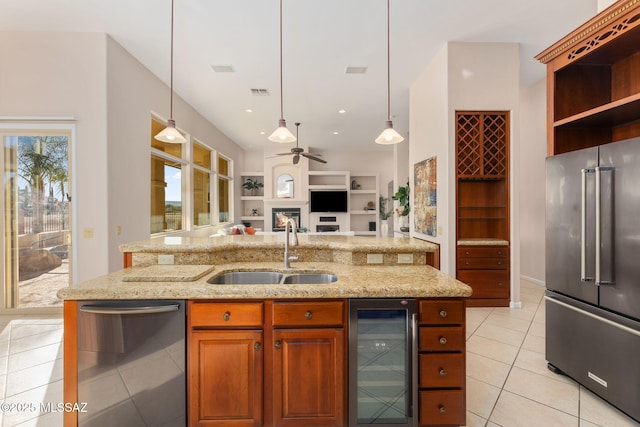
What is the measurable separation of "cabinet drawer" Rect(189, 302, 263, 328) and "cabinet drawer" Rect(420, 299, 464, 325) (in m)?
0.89

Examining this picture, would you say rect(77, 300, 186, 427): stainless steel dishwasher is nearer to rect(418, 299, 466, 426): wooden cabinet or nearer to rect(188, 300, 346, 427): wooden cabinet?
rect(188, 300, 346, 427): wooden cabinet

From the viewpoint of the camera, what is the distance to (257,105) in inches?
217

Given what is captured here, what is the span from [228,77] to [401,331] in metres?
4.29

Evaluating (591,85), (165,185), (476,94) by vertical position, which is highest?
(476,94)

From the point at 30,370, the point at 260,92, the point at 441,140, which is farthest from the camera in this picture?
the point at 260,92

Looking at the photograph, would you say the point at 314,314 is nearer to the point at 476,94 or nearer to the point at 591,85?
the point at 591,85

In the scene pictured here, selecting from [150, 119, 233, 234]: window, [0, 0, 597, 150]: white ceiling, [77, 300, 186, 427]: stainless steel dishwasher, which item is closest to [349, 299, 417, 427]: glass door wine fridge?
[77, 300, 186, 427]: stainless steel dishwasher

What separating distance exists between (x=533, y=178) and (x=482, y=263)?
6.95ft

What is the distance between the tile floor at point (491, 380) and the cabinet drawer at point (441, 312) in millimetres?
745

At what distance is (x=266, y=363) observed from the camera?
1.56m

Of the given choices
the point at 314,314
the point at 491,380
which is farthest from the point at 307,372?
the point at 491,380

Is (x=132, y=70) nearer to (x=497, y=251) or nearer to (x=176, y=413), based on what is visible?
(x=176, y=413)

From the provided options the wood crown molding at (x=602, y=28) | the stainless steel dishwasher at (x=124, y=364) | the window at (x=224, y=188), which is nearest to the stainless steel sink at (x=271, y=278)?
the stainless steel dishwasher at (x=124, y=364)

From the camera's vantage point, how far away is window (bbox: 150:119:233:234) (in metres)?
4.64
